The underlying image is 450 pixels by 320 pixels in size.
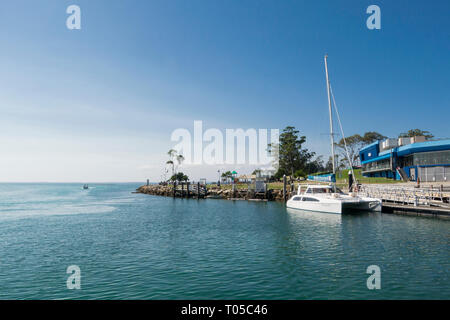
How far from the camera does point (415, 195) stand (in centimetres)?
3120

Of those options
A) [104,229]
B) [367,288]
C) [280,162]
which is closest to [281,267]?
[367,288]

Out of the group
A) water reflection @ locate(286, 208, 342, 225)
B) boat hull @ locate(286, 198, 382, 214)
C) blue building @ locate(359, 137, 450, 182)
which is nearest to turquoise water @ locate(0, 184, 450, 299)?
water reflection @ locate(286, 208, 342, 225)

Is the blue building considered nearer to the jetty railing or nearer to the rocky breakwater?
the jetty railing

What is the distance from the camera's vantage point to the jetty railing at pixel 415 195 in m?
30.5

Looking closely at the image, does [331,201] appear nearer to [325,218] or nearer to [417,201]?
[325,218]

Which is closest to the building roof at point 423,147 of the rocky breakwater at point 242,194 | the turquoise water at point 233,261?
the rocky breakwater at point 242,194

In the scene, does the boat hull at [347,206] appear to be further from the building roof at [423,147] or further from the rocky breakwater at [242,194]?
the building roof at [423,147]

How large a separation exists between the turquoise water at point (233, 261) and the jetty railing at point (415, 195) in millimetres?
6022

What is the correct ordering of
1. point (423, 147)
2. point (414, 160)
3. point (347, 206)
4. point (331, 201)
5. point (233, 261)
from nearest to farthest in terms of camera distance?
1. point (233, 261)
2. point (331, 201)
3. point (347, 206)
4. point (423, 147)
5. point (414, 160)

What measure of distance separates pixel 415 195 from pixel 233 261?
90.3 ft

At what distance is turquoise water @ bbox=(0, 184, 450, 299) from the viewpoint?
37.2ft

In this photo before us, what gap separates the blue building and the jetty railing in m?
21.7

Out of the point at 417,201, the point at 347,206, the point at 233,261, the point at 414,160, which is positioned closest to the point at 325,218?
the point at 347,206

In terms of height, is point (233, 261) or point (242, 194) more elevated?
point (242, 194)
